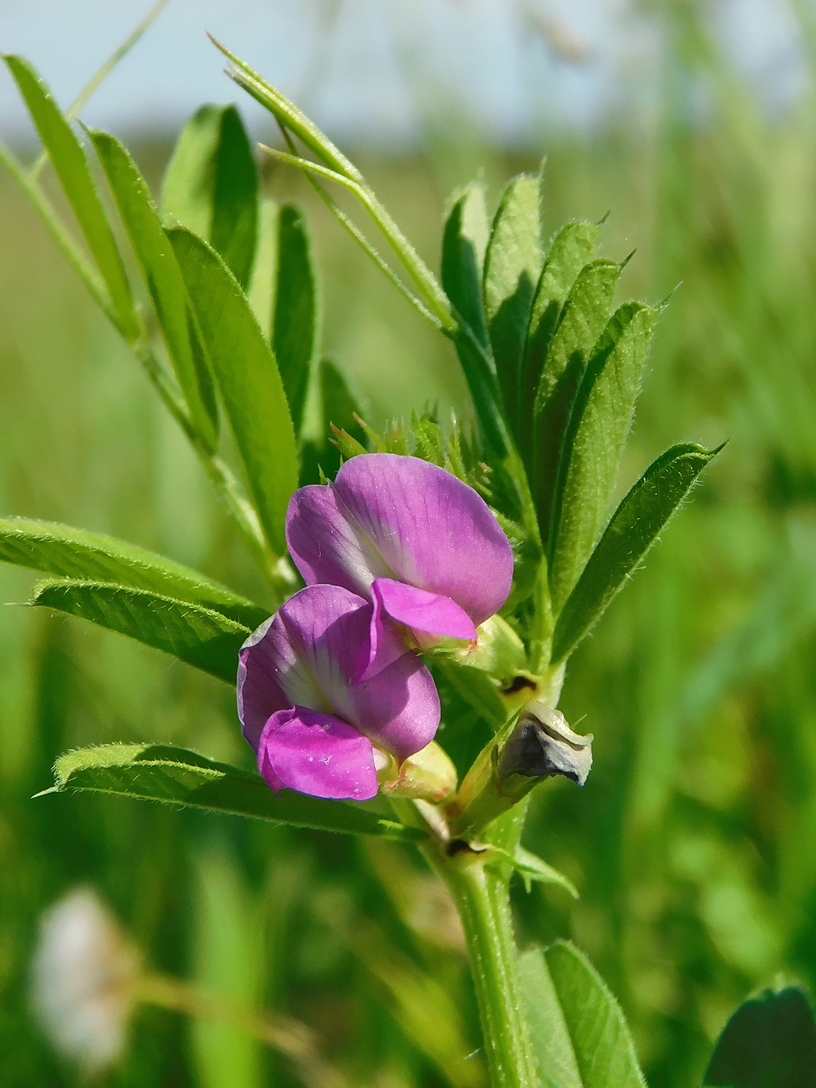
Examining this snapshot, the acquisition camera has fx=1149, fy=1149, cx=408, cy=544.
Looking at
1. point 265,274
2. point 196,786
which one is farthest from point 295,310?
point 196,786

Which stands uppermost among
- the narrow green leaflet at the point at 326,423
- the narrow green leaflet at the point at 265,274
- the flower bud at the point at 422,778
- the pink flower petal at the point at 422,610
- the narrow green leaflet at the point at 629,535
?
the narrow green leaflet at the point at 265,274

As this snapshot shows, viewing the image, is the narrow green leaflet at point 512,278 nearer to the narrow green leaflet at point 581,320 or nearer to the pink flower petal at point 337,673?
the narrow green leaflet at point 581,320

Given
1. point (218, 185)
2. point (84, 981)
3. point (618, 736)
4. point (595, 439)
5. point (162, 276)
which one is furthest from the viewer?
point (618, 736)

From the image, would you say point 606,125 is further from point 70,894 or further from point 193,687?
point 70,894

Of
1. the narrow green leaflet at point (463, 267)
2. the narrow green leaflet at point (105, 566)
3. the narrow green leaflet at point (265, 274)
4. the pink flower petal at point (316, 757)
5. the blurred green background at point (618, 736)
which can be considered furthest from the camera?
the blurred green background at point (618, 736)

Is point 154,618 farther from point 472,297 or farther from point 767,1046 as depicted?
point 767,1046

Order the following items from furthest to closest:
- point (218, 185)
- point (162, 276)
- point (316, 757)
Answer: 1. point (218, 185)
2. point (162, 276)
3. point (316, 757)

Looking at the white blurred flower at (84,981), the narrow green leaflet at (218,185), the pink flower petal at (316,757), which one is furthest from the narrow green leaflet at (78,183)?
the white blurred flower at (84,981)

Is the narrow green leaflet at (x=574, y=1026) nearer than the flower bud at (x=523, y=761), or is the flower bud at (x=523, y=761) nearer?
the flower bud at (x=523, y=761)
